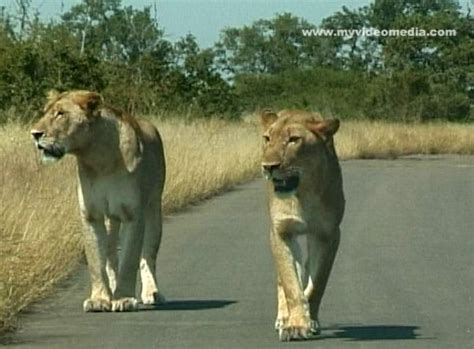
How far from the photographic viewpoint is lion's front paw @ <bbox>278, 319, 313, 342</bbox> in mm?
9883

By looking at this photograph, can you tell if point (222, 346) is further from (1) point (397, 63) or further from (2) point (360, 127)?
(1) point (397, 63)

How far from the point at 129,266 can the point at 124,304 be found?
0.93 feet

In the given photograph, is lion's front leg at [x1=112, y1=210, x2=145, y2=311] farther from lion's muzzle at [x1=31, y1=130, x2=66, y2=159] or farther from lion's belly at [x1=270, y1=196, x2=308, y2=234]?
lion's belly at [x1=270, y1=196, x2=308, y2=234]

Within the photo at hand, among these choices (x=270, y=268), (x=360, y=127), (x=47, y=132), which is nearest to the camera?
(x=47, y=132)

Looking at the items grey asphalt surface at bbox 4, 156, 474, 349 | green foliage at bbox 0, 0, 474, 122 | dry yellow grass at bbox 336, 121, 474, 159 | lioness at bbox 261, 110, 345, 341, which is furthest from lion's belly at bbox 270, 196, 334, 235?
dry yellow grass at bbox 336, 121, 474, 159

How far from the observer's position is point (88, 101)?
11.5 metres

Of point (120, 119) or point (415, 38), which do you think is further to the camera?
point (415, 38)

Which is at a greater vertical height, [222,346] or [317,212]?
[317,212]

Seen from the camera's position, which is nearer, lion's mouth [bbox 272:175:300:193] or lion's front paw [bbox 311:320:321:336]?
lion's mouth [bbox 272:175:300:193]

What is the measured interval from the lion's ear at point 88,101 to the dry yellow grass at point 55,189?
1259mm

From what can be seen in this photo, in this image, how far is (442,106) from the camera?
6969 cm

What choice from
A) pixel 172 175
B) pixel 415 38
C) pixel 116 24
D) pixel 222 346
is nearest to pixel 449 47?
pixel 415 38

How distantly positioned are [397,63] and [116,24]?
22.0m

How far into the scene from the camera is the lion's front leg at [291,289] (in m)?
9.81
